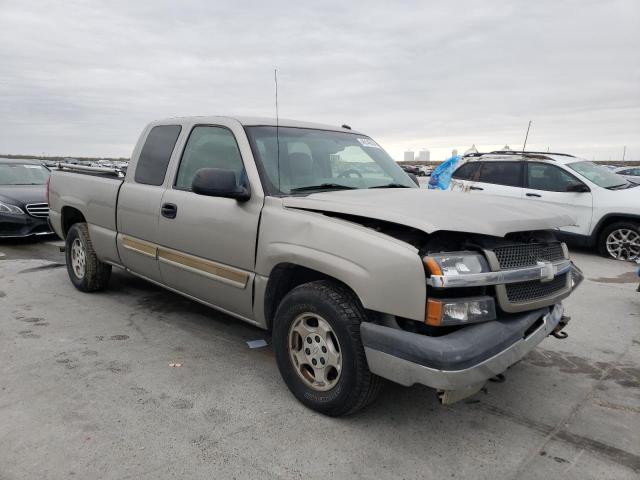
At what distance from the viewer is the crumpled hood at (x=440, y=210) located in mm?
2697

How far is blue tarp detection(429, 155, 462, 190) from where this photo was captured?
10430 mm

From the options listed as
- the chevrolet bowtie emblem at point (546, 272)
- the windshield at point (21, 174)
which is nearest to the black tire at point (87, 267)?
the chevrolet bowtie emblem at point (546, 272)

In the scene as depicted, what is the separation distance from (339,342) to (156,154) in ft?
9.07

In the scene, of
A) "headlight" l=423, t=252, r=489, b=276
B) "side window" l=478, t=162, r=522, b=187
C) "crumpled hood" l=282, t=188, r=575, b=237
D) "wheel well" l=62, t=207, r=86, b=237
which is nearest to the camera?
"headlight" l=423, t=252, r=489, b=276

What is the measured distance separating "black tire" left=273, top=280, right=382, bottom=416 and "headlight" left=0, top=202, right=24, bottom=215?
7.61m

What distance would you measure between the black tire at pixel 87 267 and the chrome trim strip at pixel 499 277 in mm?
4282

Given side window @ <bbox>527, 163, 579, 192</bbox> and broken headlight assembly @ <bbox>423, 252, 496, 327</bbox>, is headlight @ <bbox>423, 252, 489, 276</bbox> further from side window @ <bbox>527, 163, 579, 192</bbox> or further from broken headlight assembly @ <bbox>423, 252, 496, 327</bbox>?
side window @ <bbox>527, 163, 579, 192</bbox>

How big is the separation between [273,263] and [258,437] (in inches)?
42.4

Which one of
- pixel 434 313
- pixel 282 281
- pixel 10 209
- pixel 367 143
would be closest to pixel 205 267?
pixel 282 281

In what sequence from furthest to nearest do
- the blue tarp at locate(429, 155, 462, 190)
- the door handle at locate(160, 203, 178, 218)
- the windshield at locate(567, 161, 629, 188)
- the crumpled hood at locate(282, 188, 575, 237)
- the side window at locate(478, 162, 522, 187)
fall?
the blue tarp at locate(429, 155, 462, 190) → the side window at locate(478, 162, 522, 187) → the windshield at locate(567, 161, 629, 188) → the door handle at locate(160, 203, 178, 218) → the crumpled hood at locate(282, 188, 575, 237)

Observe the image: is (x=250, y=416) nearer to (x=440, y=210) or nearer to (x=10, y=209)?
(x=440, y=210)

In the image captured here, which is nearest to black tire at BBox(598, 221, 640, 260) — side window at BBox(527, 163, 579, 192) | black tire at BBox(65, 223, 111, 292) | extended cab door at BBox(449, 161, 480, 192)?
side window at BBox(527, 163, 579, 192)

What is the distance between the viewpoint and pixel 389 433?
2.96 meters

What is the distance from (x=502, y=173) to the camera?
9.38 meters
